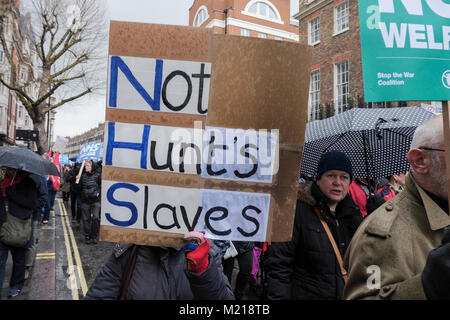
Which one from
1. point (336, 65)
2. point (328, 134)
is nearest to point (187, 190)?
point (328, 134)

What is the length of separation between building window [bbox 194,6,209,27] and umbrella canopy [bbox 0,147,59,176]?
30414 mm

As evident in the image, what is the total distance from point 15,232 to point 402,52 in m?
4.55

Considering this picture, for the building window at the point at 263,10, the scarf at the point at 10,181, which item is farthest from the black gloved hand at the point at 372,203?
the building window at the point at 263,10

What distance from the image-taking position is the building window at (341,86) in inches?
589

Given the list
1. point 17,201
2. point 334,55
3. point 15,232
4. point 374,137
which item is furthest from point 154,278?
point 334,55

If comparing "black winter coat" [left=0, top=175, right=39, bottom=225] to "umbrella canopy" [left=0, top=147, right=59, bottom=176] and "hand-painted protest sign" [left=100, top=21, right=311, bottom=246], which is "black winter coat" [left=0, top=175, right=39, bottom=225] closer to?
"umbrella canopy" [left=0, top=147, right=59, bottom=176]

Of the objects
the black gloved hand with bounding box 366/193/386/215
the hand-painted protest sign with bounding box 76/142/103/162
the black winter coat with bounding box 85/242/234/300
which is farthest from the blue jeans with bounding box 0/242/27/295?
the black gloved hand with bounding box 366/193/386/215

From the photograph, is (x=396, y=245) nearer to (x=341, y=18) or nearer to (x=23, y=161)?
(x=23, y=161)

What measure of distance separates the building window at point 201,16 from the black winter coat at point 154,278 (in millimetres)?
33023

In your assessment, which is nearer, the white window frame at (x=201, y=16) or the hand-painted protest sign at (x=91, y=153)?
the hand-painted protest sign at (x=91, y=153)

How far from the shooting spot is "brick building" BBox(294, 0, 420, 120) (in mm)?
14250

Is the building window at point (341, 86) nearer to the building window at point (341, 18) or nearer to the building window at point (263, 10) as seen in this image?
the building window at point (341, 18)
